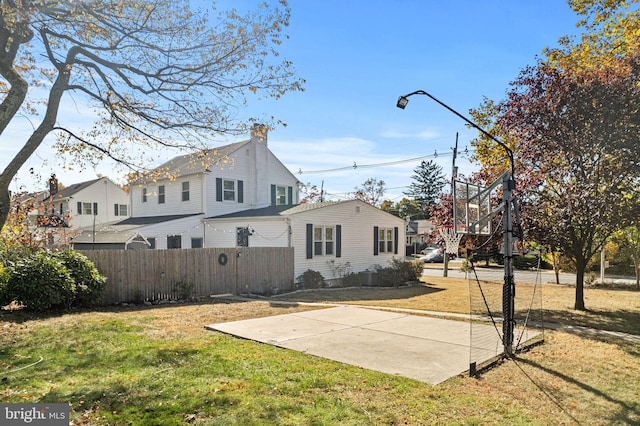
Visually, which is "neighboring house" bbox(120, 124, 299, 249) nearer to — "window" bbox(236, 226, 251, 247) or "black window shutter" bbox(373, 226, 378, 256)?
"window" bbox(236, 226, 251, 247)

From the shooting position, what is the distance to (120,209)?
3919 cm

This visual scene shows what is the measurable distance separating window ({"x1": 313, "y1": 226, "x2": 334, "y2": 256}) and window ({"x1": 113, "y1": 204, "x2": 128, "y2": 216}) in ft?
88.0

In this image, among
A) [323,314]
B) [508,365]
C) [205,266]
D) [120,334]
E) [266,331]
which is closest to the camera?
[508,365]

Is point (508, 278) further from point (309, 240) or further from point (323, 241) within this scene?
point (323, 241)

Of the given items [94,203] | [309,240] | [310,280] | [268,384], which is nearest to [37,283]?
[268,384]

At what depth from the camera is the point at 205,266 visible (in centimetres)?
1377

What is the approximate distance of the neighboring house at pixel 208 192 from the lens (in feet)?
67.8

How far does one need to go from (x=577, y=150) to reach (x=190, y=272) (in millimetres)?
11240

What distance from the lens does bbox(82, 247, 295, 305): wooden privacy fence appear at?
11.7 m

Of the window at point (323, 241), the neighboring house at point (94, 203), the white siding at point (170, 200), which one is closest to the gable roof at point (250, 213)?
the white siding at point (170, 200)

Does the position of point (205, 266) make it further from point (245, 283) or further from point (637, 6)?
point (637, 6)

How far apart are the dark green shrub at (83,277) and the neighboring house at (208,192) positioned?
9.29m

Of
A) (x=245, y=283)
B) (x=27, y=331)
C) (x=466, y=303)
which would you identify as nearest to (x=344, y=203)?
(x=245, y=283)

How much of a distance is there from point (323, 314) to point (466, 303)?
5253mm
